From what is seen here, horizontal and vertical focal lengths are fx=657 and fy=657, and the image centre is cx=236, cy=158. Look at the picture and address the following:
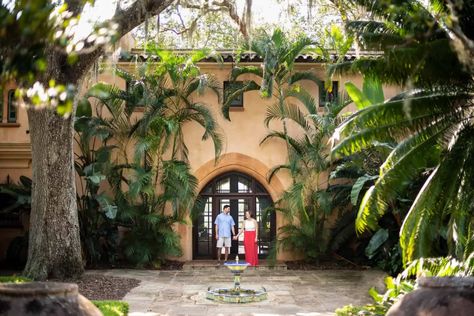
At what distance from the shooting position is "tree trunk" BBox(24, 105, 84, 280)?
45.4 ft

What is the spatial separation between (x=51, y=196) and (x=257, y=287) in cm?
495

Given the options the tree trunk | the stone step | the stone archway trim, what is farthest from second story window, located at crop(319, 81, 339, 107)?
the tree trunk

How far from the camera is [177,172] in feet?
59.9

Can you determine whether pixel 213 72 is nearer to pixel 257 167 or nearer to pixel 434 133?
pixel 257 167

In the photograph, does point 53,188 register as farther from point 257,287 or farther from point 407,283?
point 407,283

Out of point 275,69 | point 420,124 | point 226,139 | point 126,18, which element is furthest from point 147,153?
point 420,124

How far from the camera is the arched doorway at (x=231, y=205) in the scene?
21.1 m

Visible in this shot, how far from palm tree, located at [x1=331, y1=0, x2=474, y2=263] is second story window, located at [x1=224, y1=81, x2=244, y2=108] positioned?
9054mm

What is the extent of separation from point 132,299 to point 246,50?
832cm

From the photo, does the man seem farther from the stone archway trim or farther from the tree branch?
the tree branch

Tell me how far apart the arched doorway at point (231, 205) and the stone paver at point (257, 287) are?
2.98 metres

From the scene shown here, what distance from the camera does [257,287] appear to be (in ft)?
48.6

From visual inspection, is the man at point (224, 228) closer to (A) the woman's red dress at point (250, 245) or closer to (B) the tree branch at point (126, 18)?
(A) the woman's red dress at point (250, 245)

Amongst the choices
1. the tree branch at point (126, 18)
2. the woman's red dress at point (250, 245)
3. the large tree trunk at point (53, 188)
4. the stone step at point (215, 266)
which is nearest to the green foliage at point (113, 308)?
the large tree trunk at point (53, 188)
